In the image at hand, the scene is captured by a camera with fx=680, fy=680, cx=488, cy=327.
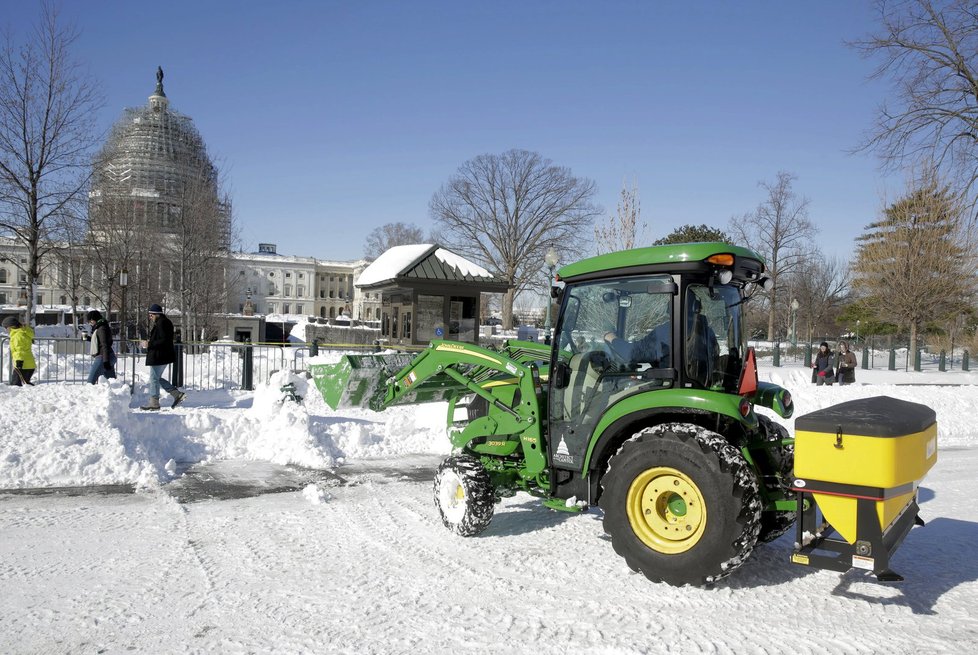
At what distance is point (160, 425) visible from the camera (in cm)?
884

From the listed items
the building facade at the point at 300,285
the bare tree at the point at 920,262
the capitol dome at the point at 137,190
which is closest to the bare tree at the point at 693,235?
→ the bare tree at the point at 920,262

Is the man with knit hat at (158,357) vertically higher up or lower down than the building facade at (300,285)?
lower down

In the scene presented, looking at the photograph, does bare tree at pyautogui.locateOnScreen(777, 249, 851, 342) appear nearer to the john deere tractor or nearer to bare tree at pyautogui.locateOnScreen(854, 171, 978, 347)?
bare tree at pyautogui.locateOnScreen(854, 171, 978, 347)

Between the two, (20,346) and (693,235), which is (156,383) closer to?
(20,346)

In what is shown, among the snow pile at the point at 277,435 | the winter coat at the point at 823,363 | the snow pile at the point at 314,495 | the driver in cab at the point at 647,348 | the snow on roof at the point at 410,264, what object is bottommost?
the snow pile at the point at 314,495

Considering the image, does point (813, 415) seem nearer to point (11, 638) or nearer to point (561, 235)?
point (11, 638)

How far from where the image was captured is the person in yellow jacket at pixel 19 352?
1141cm

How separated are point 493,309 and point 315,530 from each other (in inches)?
2711

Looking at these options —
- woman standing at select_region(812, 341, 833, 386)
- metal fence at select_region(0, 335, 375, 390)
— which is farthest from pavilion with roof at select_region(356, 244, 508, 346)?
woman standing at select_region(812, 341, 833, 386)

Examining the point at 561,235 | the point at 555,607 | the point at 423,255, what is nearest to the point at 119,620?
the point at 555,607

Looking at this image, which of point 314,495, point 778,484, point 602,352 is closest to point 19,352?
point 314,495

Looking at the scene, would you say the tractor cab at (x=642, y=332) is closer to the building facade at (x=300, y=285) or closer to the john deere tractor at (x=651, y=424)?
the john deere tractor at (x=651, y=424)

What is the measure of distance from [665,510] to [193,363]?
13024mm

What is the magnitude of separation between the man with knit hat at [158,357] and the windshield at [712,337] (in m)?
8.92
